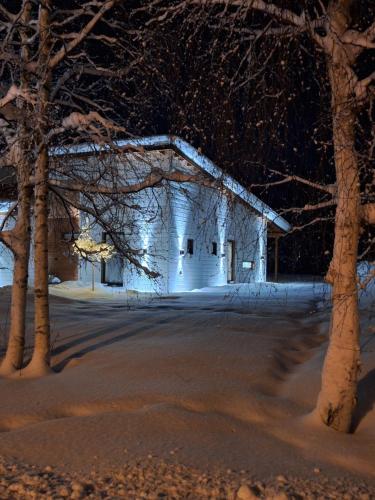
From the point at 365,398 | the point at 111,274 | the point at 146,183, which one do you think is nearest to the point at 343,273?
the point at 365,398

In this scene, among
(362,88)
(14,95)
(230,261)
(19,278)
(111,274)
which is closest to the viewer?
(362,88)

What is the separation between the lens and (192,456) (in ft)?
14.3

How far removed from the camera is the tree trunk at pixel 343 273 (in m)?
5.29

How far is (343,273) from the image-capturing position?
5.41m

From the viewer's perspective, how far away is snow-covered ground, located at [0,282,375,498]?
448 centimetres

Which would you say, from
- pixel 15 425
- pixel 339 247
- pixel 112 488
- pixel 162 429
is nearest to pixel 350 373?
pixel 339 247

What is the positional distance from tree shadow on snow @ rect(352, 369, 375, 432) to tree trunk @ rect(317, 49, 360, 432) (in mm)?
483

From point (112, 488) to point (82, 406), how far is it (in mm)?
2587

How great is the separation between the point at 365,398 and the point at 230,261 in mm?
23623

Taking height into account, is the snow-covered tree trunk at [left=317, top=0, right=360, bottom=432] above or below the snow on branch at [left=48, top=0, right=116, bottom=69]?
below

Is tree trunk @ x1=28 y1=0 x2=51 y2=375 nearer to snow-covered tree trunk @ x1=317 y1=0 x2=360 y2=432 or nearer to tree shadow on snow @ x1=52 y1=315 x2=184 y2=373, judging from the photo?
tree shadow on snow @ x1=52 y1=315 x2=184 y2=373

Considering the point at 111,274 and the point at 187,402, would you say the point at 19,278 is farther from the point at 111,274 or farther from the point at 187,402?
the point at 111,274

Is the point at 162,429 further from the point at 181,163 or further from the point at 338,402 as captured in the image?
the point at 181,163

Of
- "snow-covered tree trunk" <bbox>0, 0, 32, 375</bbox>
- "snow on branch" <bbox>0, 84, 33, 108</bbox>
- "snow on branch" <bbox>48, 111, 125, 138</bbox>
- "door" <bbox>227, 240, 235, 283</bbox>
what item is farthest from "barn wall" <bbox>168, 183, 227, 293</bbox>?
"snow on branch" <bbox>0, 84, 33, 108</bbox>
